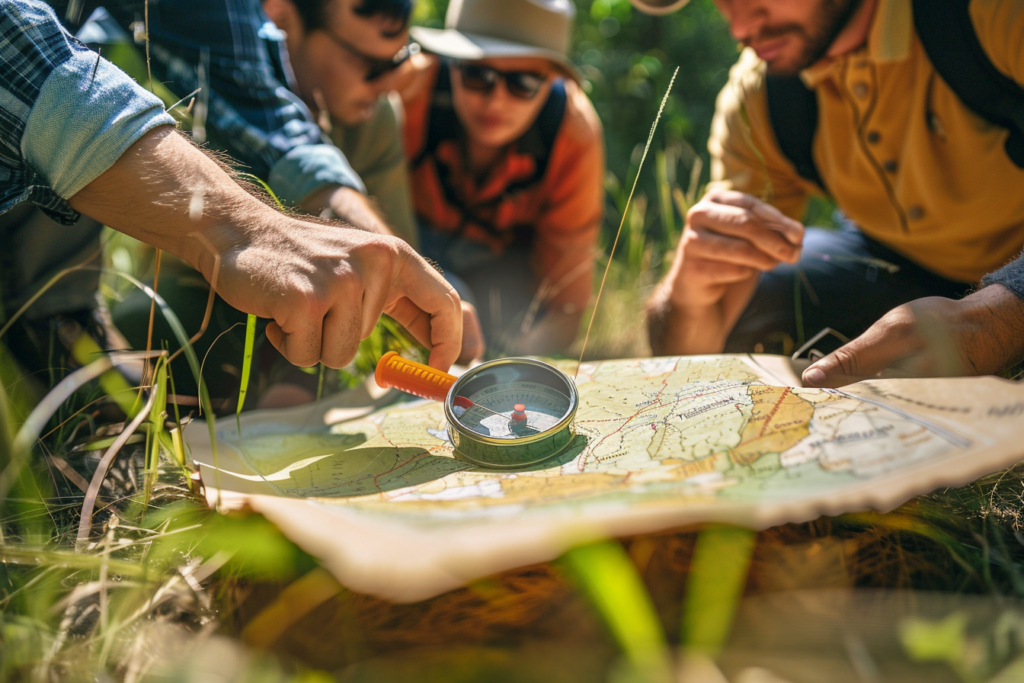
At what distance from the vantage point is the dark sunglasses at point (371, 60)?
10.3 ft

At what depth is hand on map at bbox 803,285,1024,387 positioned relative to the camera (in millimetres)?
1409

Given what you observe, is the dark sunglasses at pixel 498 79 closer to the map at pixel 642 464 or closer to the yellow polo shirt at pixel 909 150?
the yellow polo shirt at pixel 909 150

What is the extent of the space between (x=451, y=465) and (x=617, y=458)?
36 cm

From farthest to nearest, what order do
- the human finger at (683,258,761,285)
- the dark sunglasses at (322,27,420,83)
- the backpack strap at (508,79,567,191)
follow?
the backpack strap at (508,79,567,191), the dark sunglasses at (322,27,420,83), the human finger at (683,258,761,285)

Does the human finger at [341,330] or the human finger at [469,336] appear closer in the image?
the human finger at [341,330]

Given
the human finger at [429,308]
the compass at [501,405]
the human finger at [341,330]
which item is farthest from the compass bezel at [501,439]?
the human finger at [341,330]

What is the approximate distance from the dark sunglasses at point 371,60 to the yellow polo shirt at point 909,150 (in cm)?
171

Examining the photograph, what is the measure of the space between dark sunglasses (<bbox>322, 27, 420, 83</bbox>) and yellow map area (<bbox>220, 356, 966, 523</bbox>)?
2120 millimetres

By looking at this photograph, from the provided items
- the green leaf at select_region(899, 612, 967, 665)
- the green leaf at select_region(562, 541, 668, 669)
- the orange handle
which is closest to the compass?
the orange handle

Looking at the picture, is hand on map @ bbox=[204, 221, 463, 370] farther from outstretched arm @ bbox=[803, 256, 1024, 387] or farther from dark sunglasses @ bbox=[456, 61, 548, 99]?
dark sunglasses @ bbox=[456, 61, 548, 99]

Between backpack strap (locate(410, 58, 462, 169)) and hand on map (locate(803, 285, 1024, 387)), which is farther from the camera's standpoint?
backpack strap (locate(410, 58, 462, 169))

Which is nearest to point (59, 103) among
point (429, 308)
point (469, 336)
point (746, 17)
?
point (429, 308)

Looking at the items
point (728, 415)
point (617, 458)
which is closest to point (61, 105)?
point (617, 458)

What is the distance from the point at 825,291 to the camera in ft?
9.12
